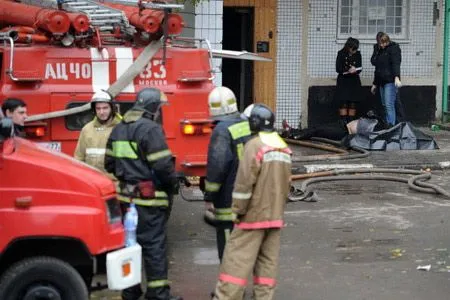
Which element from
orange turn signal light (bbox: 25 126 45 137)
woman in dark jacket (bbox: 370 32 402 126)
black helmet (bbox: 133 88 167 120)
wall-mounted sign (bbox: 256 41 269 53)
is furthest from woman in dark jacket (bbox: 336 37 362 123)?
black helmet (bbox: 133 88 167 120)

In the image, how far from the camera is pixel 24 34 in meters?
8.48

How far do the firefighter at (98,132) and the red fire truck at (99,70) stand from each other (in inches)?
19.9

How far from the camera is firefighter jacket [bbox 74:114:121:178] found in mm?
7789

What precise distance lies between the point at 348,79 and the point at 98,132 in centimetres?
945

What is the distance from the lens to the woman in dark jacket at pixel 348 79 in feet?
53.8

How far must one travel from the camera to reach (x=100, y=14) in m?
8.97

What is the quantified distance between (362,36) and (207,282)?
34.0 ft

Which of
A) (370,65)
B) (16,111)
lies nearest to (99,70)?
(16,111)

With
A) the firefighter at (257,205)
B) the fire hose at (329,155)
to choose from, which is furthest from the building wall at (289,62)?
the firefighter at (257,205)

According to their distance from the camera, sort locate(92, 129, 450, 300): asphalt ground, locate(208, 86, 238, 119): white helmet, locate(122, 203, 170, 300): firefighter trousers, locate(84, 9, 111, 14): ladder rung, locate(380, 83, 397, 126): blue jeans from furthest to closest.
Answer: locate(380, 83, 397, 126): blue jeans → locate(84, 9, 111, 14): ladder rung → locate(92, 129, 450, 300): asphalt ground → locate(208, 86, 238, 119): white helmet → locate(122, 203, 170, 300): firefighter trousers

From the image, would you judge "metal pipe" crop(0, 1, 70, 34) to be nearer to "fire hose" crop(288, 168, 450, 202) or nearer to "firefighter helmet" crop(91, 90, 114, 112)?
"firefighter helmet" crop(91, 90, 114, 112)

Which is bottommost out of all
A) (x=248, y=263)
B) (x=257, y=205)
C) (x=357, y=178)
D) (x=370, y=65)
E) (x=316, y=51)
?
(x=357, y=178)

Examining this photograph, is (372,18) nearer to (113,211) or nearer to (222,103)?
(222,103)

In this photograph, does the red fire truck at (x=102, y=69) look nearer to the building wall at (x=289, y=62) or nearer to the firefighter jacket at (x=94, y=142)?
the firefighter jacket at (x=94, y=142)
